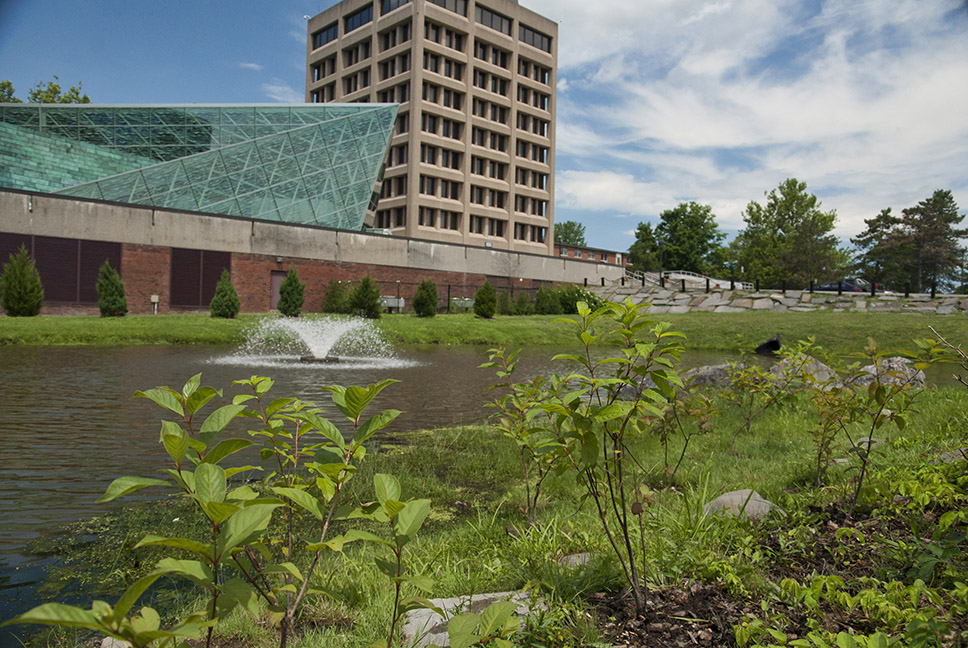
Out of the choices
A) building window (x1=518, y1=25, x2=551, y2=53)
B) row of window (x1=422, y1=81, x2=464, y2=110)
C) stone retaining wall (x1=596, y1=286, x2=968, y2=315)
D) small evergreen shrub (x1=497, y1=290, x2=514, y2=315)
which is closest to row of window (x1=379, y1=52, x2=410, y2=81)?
row of window (x1=422, y1=81, x2=464, y2=110)

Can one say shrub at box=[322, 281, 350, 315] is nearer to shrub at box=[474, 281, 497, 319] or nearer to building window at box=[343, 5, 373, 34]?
shrub at box=[474, 281, 497, 319]

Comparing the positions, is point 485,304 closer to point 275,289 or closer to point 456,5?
point 275,289

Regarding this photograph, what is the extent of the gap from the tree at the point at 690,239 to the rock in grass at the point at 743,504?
74423 millimetres

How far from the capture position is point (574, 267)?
170 ft

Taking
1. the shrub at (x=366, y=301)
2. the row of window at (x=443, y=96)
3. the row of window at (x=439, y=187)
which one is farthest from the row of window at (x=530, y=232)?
the shrub at (x=366, y=301)

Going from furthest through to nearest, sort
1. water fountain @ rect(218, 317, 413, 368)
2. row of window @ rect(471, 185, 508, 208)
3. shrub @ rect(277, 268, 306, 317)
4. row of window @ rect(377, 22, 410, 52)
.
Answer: row of window @ rect(471, 185, 508, 208) → row of window @ rect(377, 22, 410, 52) → shrub @ rect(277, 268, 306, 317) → water fountain @ rect(218, 317, 413, 368)

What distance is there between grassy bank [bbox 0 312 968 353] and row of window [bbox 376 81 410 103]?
3247 cm

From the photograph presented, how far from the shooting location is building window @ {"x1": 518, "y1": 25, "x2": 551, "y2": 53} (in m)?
64.1

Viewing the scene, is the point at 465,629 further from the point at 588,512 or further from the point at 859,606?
the point at 588,512

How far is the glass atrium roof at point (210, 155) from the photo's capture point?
113ft

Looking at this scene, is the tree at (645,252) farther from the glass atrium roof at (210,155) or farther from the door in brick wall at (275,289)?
the door in brick wall at (275,289)

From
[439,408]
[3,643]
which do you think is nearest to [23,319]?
[439,408]

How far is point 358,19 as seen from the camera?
61750 mm

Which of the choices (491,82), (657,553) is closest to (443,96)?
(491,82)
